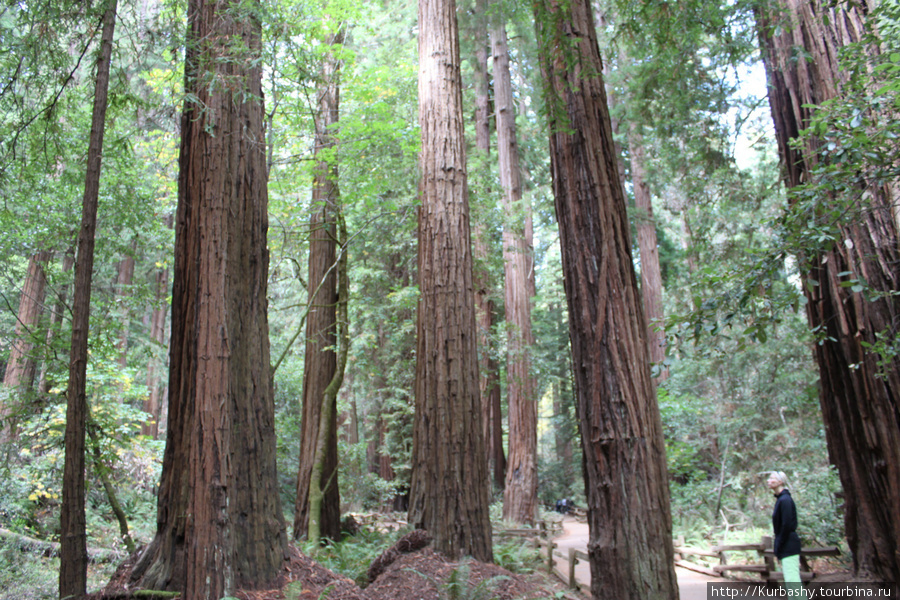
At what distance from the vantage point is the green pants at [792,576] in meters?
6.24

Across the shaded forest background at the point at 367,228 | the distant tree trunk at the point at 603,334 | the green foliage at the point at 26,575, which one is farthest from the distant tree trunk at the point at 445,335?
the green foliage at the point at 26,575

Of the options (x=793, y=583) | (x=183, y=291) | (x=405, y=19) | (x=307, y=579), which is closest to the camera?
(x=307, y=579)

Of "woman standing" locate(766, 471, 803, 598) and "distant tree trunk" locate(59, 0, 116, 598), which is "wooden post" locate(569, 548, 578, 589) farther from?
"distant tree trunk" locate(59, 0, 116, 598)

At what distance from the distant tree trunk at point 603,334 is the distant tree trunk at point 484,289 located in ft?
21.1

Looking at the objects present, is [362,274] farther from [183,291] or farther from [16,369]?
[183,291]

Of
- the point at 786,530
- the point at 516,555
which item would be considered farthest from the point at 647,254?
the point at 786,530

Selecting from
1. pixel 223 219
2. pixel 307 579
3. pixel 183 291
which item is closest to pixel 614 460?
pixel 307 579

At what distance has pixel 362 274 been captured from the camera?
13.7 meters

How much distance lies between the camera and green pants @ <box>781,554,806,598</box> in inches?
246

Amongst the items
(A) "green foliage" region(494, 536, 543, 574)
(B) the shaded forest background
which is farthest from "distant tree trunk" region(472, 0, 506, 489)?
(A) "green foliage" region(494, 536, 543, 574)

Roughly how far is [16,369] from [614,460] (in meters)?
13.4

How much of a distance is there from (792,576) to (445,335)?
4.72m

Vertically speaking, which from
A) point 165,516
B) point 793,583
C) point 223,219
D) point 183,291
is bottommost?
point 793,583

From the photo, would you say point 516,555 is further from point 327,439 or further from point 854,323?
point 854,323
